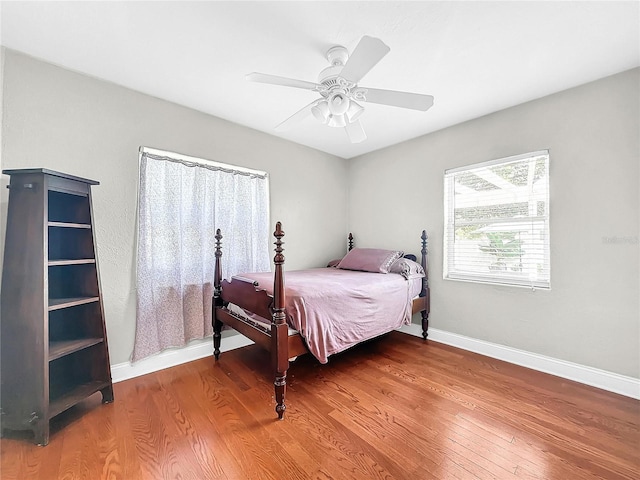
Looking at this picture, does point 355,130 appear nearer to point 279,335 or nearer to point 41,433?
point 279,335

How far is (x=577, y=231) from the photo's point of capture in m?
2.30

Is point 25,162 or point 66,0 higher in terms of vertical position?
point 66,0

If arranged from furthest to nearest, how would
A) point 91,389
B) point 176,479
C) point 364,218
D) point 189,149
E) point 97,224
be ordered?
1. point 364,218
2. point 189,149
3. point 97,224
4. point 91,389
5. point 176,479

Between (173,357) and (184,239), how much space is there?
3.58 feet

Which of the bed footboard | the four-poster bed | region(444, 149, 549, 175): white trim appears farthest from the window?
the bed footboard

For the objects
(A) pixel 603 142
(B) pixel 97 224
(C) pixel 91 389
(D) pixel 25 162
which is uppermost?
(A) pixel 603 142

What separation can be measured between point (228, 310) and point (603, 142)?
3.44 metres

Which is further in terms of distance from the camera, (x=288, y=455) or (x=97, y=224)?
(x=97, y=224)

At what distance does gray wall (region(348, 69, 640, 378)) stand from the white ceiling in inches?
10.0

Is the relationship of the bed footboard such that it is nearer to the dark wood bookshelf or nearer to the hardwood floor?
the hardwood floor

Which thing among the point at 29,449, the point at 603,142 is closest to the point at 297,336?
the point at 29,449

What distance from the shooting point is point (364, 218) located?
13.1 feet

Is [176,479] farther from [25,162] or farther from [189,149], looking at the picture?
[189,149]

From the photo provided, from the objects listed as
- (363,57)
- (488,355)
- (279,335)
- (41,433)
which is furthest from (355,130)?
(41,433)
